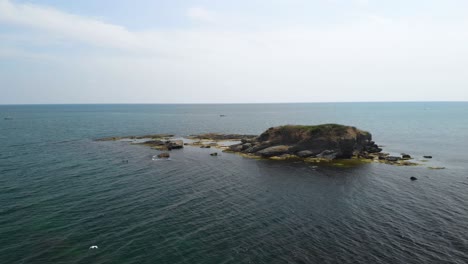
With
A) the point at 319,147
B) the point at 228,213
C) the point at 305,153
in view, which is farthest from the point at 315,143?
the point at 228,213

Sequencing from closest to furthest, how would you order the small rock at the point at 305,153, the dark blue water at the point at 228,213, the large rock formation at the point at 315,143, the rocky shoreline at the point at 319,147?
the dark blue water at the point at 228,213 < the rocky shoreline at the point at 319,147 < the small rock at the point at 305,153 < the large rock formation at the point at 315,143

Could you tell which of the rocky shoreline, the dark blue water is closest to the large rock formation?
the rocky shoreline

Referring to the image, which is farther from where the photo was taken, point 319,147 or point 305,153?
point 319,147

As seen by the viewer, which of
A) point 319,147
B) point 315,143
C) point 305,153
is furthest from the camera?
point 315,143

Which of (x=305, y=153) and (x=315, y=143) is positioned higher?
(x=315, y=143)

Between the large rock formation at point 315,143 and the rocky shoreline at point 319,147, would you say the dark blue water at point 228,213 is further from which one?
the large rock formation at point 315,143

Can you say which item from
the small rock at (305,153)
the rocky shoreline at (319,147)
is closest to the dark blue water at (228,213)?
the rocky shoreline at (319,147)

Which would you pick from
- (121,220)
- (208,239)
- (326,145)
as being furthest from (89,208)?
(326,145)

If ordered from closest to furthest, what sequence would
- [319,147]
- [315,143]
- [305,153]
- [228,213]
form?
1. [228,213]
2. [305,153]
3. [319,147]
4. [315,143]

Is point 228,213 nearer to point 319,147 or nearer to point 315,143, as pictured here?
point 319,147

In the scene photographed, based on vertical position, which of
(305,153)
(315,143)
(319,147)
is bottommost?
(305,153)
